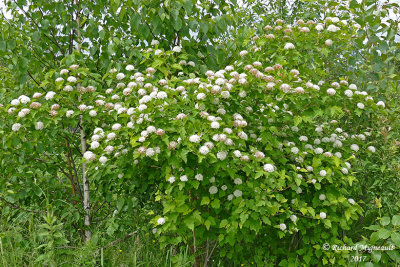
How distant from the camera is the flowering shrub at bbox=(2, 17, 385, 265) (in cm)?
231

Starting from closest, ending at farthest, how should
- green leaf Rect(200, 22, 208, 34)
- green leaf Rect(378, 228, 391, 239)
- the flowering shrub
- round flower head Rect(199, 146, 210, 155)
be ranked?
round flower head Rect(199, 146, 210, 155) < the flowering shrub < green leaf Rect(378, 228, 391, 239) < green leaf Rect(200, 22, 208, 34)

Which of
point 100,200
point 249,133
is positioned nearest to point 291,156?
point 249,133

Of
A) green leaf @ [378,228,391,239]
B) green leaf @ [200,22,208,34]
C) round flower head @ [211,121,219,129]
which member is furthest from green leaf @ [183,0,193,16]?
green leaf @ [378,228,391,239]

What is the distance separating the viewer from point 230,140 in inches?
85.7

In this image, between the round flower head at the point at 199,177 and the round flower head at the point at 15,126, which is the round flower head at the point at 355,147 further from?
the round flower head at the point at 15,126

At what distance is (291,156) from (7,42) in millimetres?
2468

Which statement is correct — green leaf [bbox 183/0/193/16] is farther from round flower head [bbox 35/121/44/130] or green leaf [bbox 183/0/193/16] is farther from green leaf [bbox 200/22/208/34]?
round flower head [bbox 35/121/44/130]

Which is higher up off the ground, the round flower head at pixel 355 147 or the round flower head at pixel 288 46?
the round flower head at pixel 288 46

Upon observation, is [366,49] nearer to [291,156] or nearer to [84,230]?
[291,156]

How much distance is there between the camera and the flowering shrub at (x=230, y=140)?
231 centimetres

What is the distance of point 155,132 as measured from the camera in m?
2.21

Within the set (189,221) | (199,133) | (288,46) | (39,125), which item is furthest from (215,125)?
(39,125)

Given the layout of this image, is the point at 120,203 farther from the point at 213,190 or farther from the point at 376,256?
the point at 376,256

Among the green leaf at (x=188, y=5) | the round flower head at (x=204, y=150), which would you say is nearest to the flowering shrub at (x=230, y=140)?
the round flower head at (x=204, y=150)
